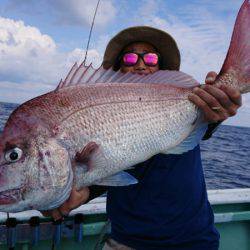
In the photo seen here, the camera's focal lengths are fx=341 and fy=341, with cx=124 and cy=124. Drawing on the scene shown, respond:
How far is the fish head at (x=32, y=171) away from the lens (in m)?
1.91

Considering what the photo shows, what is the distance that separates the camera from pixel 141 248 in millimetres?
2666

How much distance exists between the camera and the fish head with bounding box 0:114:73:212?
1.91m

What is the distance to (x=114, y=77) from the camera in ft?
7.64

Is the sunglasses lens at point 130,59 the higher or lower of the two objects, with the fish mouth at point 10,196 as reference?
higher

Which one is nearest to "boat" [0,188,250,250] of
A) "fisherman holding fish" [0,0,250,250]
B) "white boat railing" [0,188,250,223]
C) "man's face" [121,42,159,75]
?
"white boat railing" [0,188,250,223]

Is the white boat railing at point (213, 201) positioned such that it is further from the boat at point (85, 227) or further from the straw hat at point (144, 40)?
the straw hat at point (144, 40)

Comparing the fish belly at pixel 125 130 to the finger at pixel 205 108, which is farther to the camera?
the finger at pixel 205 108

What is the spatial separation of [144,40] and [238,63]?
1.20 m

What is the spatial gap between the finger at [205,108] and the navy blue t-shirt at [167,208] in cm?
44

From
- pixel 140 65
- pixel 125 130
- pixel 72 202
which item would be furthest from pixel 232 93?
pixel 72 202

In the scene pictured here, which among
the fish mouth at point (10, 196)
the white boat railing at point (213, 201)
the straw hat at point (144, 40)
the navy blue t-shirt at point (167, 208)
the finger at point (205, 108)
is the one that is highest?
the straw hat at point (144, 40)

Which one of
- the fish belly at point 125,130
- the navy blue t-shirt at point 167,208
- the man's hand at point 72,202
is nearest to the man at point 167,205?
the navy blue t-shirt at point 167,208

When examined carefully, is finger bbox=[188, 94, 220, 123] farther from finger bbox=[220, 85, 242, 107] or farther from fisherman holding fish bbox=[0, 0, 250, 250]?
finger bbox=[220, 85, 242, 107]

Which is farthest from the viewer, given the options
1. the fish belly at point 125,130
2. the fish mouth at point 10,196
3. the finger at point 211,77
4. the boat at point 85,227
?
the boat at point 85,227
